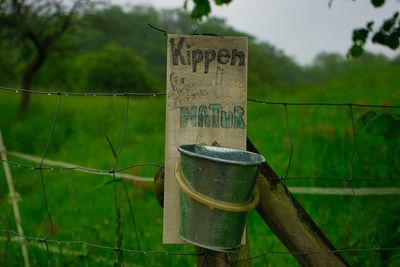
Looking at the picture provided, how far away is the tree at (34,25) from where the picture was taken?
13.8 metres

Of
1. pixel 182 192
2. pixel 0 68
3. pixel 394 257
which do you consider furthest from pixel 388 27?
pixel 0 68

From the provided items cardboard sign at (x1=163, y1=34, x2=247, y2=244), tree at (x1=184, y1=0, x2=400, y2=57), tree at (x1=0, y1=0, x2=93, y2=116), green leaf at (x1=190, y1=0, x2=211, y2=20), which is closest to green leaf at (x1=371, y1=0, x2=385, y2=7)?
tree at (x1=184, y1=0, x2=400, y2=57)

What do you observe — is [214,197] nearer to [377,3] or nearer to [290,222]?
[290,222]

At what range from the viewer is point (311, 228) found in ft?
7.59

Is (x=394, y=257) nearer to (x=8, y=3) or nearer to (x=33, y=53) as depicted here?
(x=8, y=3)

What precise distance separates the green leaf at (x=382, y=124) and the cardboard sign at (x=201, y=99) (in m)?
0.89

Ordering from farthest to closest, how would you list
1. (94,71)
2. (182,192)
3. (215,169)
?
1. (94,71)
2. (182,192)
3. (215,169)

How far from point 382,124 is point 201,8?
1.27 metres

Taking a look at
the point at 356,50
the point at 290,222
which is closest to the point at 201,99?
the point at 290,222

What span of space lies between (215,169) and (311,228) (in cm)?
75

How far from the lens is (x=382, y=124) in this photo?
2.64 meters

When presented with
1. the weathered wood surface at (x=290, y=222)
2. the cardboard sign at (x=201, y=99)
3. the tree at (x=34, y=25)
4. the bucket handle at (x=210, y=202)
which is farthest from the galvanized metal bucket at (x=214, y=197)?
the tree at (x=34, y=25)

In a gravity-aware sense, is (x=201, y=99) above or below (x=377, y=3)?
below

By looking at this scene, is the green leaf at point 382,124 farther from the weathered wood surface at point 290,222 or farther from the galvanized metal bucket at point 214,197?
the galvanized metal bucket at point 214,197
